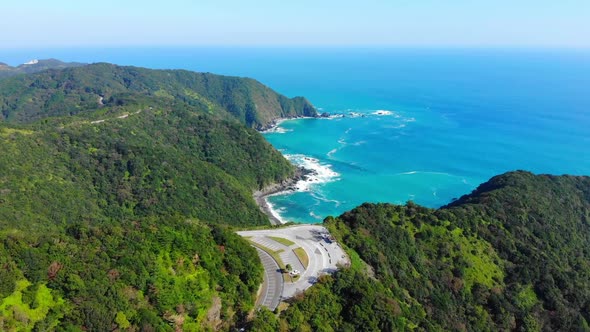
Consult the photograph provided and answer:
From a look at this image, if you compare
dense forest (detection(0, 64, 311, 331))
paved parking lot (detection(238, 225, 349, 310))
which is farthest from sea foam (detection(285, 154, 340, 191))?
paved parking lot (detection(238, 225, 349, 310))

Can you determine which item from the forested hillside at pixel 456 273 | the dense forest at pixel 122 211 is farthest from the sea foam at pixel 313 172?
the forested hillside at pixel 456 273

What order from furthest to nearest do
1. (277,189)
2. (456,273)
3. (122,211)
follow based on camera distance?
(277,189) < (122,211) < (456,273)

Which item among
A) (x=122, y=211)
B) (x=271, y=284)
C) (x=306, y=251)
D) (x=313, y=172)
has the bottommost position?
(x=313, y=172)

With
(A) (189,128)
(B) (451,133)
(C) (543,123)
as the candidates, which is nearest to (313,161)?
(A) (189,128)

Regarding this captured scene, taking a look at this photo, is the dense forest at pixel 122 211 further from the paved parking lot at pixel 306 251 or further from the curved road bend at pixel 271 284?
the paved parking lot at pixel 306 251

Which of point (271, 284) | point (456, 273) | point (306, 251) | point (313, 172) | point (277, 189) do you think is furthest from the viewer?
point (313, 172)

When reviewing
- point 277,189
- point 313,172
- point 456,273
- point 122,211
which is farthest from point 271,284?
point 313,172

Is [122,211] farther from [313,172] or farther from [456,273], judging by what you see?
[456,273]

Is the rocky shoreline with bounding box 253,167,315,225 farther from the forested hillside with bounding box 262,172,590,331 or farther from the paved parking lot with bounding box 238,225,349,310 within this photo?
the forested hillside with bounding box 262,172,590,331
